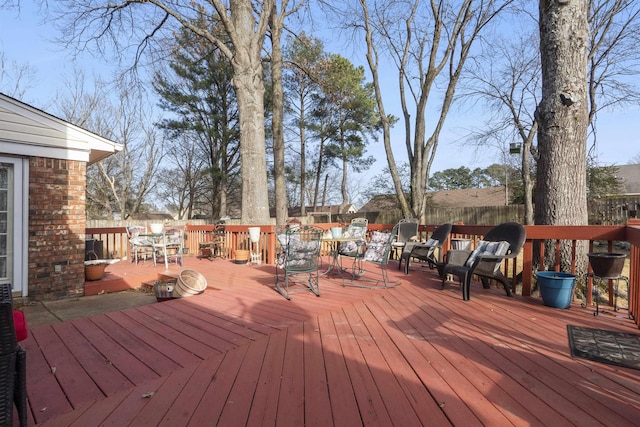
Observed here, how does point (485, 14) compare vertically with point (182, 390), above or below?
above

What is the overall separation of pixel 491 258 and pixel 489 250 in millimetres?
263

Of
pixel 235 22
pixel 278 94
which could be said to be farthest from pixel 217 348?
pixel 278 94

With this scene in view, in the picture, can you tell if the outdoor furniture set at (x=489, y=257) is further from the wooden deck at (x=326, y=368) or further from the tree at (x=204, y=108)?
the tree at (x=204, y=108)

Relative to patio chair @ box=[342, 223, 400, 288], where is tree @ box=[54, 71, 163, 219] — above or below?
above

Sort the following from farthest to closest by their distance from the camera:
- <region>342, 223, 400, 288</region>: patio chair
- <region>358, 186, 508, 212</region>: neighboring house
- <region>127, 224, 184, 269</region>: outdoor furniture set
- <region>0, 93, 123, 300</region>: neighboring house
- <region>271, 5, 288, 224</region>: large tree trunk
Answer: <region>358, 186, 508, 212</region>: neighboring house, <region>271, 5, 288, 224</region>: large tree trunk, <region>127, 224, 184, 269</region>: outdoor furniture set, <region>342, 223, 400, 288</region>: patio chair, <region>0, 93, 123, 300</region>: neighboring house

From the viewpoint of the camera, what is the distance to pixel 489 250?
3984mm

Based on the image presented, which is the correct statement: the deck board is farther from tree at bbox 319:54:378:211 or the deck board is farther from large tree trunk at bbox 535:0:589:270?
tree at bbox 319:54:378:211

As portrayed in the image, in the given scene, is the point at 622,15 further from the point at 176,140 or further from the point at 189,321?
the point at 176,140

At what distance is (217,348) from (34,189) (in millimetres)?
3375

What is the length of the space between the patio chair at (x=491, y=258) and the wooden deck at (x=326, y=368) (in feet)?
1.15

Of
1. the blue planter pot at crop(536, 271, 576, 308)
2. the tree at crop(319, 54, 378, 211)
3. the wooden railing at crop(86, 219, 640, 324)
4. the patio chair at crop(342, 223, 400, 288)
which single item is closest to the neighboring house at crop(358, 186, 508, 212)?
the tree at crop(319, 54, 378, 211)

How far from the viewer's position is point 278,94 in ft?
32.9

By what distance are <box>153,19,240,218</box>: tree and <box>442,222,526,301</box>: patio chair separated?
1466 centimetres

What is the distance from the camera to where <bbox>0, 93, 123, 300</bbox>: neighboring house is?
3.94m
